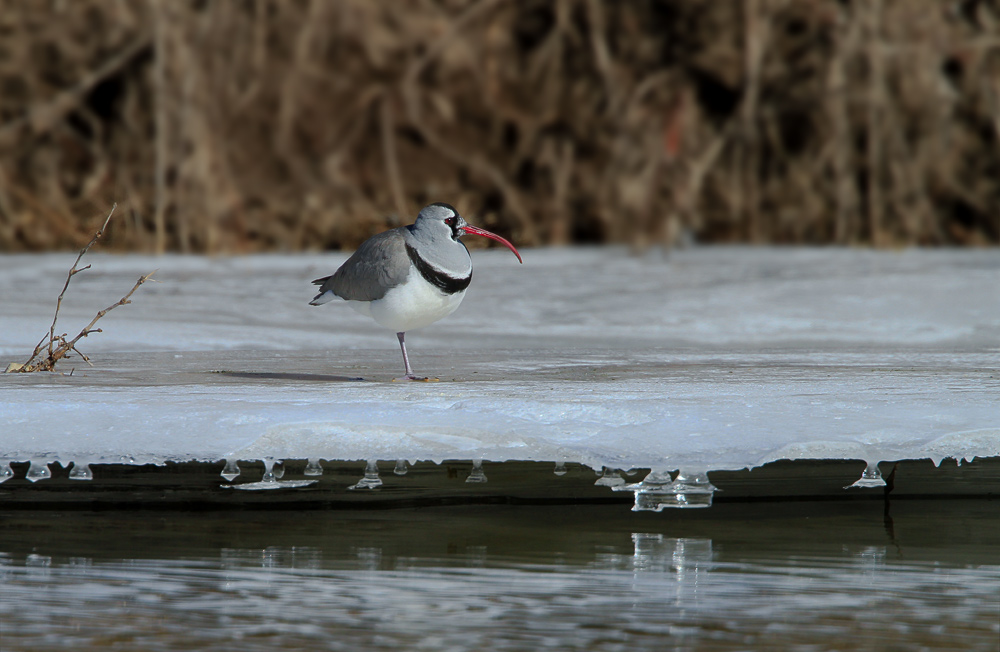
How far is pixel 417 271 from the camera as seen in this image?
13.8 ft

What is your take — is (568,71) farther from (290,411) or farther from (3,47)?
(290,411)

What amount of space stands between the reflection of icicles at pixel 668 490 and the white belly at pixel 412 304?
1.11 meters

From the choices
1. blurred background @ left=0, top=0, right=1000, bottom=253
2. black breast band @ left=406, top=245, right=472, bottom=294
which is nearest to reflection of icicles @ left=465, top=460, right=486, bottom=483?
black breast band @ left=406, top=245, right=472, bottom=294

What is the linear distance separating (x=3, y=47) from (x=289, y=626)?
931cm

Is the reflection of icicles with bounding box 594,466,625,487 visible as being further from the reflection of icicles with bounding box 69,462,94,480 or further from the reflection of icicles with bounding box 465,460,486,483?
the reflection of icicles with bounding box 69,462,94,480

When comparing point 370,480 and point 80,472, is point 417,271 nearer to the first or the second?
point 370,480

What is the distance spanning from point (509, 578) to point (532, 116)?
866cm

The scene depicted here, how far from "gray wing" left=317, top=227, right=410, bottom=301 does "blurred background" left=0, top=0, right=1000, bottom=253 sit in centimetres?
558

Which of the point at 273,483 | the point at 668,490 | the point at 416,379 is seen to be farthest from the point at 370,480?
the point at 416,379

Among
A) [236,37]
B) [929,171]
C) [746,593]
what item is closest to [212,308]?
[746,593]

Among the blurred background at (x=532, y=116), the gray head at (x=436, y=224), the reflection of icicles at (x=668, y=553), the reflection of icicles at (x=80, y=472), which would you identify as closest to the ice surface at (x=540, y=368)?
the reflection of icicles at (x=80, y=472)

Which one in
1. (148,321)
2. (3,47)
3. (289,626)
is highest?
(3,47)

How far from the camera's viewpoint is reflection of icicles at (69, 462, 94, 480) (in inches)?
128

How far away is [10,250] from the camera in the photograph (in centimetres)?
982
